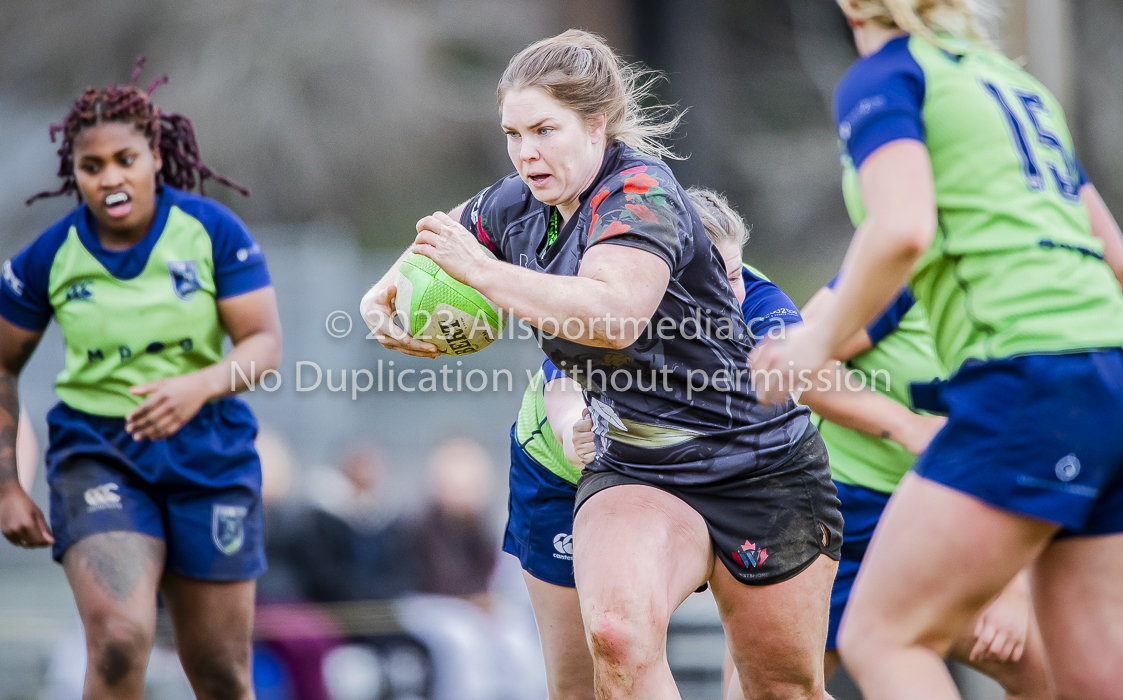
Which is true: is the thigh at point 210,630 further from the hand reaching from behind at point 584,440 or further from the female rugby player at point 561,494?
the hand reaching from behind at point 584,440

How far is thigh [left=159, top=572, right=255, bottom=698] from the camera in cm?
382

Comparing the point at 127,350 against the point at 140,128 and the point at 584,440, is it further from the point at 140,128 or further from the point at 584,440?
the point at 584,440

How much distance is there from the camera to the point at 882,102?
7.06 feet

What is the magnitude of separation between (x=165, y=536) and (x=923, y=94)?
2.83 metres

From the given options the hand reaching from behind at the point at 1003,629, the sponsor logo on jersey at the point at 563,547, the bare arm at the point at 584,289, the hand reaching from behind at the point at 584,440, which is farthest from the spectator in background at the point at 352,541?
the bare arm at the point at 584,289

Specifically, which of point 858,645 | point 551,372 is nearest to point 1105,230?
point 858,645

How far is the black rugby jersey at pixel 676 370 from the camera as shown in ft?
9.14

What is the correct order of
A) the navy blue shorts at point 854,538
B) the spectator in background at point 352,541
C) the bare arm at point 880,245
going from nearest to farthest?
the bare arm at point 880,245 → the navy blue shorts at point 854,538 → the spectator in background at point 352,541

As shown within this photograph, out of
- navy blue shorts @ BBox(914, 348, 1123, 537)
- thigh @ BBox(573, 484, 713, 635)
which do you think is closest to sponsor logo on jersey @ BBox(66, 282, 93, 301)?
thigh @ BBox(573, 484, 713, 635)

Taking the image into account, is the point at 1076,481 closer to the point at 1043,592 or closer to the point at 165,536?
the point at 1043,592

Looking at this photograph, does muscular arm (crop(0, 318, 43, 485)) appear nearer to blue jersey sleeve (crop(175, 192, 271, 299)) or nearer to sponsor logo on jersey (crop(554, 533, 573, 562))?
blue jersey sleeve (crop(175, 192, 271, 299))

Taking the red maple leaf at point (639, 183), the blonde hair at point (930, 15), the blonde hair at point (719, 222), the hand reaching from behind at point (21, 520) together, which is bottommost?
the hand reaching from behind at point (21, 520)

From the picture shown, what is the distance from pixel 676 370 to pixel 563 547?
2.55 feet

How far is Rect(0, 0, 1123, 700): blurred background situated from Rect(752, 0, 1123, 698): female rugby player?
385cm
